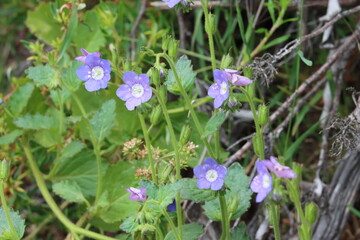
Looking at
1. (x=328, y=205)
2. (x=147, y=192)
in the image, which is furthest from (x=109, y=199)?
(x=328, y=205)

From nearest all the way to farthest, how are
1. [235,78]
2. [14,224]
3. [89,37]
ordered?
[235,78]
[14,224]
[89,37]

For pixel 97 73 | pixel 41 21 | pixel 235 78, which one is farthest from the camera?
pixel 41 21

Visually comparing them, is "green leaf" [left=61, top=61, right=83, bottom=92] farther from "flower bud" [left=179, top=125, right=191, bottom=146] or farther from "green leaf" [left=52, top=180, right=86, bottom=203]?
"flower bud" [left=179, top=125, right=191, bottom=146]

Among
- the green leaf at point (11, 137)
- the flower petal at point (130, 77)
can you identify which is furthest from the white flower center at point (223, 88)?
the green leaf at point (11, 137)

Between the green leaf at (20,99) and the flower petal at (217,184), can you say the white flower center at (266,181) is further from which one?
the green leaf at (20,99)

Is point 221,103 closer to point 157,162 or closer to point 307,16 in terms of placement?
point 157,162

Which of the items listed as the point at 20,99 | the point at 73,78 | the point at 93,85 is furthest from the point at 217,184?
the point at 20,99

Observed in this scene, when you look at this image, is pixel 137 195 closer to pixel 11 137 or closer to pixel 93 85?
pixel 93 85

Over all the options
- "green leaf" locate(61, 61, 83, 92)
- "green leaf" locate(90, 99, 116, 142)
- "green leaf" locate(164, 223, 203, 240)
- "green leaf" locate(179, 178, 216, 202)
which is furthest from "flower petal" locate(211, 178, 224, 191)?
"green leaf" locate(61, 61, 83, 92)
